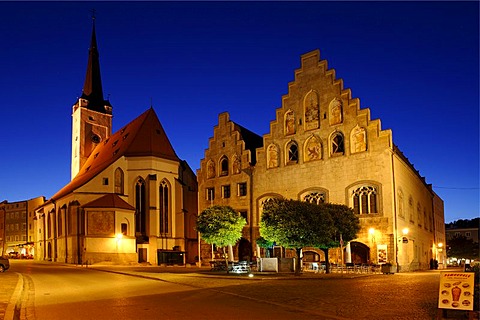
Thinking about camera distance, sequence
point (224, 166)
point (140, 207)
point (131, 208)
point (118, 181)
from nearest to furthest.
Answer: point (224, 166)
point (131, 208)
point (140, 207)
point (118, 181)

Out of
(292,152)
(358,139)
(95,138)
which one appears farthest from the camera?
(95,138)

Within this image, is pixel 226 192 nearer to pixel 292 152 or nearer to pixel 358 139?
pixel 292 152

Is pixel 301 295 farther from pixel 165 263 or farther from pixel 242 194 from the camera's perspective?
pixel 165 263

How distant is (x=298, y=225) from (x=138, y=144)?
3435cm

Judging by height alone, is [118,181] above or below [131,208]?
above

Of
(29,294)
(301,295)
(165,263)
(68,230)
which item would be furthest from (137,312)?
(68,230)

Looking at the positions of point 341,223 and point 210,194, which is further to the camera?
point 210,194

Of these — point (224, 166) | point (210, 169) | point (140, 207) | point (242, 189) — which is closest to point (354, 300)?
point (242, 189)

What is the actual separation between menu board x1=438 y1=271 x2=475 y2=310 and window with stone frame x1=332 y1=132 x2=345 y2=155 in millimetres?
30899

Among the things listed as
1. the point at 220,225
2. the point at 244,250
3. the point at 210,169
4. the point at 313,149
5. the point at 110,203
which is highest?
the point at 313,149

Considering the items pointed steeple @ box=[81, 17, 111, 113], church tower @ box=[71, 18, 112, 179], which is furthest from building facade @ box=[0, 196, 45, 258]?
pointed steeple @ box=[81, 17, 111, 113]

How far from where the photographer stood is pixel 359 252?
1636 inches

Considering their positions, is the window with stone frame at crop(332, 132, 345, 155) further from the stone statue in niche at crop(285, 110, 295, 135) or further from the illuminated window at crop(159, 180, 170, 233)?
the illuminated window at crop(159, 180, 170, 233)

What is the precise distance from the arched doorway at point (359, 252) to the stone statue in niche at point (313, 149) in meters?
7.85
